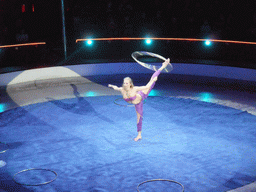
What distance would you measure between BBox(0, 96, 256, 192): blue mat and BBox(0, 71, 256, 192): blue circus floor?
0.05 ft

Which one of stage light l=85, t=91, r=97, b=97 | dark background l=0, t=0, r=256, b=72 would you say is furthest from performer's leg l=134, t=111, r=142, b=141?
dark background l=0, t=0, r=256, b=72

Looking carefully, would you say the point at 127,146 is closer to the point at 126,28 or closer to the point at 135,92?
the point at 135,92

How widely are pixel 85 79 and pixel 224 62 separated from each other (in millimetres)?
4752

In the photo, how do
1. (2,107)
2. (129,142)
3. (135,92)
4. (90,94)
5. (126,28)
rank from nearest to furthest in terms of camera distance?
(135,92), (129,142), (2,107), (90,94), (126,28)

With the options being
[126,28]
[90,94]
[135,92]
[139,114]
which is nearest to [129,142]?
[139,114]

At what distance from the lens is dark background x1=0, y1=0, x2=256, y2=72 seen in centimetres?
1209

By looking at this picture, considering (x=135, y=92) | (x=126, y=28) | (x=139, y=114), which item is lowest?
(x=139, y=114)

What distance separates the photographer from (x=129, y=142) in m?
6.63

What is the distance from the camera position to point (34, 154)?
620 cm

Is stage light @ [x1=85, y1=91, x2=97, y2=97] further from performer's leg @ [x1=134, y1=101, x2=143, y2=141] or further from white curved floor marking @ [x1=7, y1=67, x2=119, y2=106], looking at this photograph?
performer's leg @ [x1=134, y1=101, x2=143, y2=141]

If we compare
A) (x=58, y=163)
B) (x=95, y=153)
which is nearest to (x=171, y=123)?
(x=95, y=153)

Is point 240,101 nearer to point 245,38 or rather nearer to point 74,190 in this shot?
point 245,38

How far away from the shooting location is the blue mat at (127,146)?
5.25m

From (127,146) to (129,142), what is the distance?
190 millimetres
